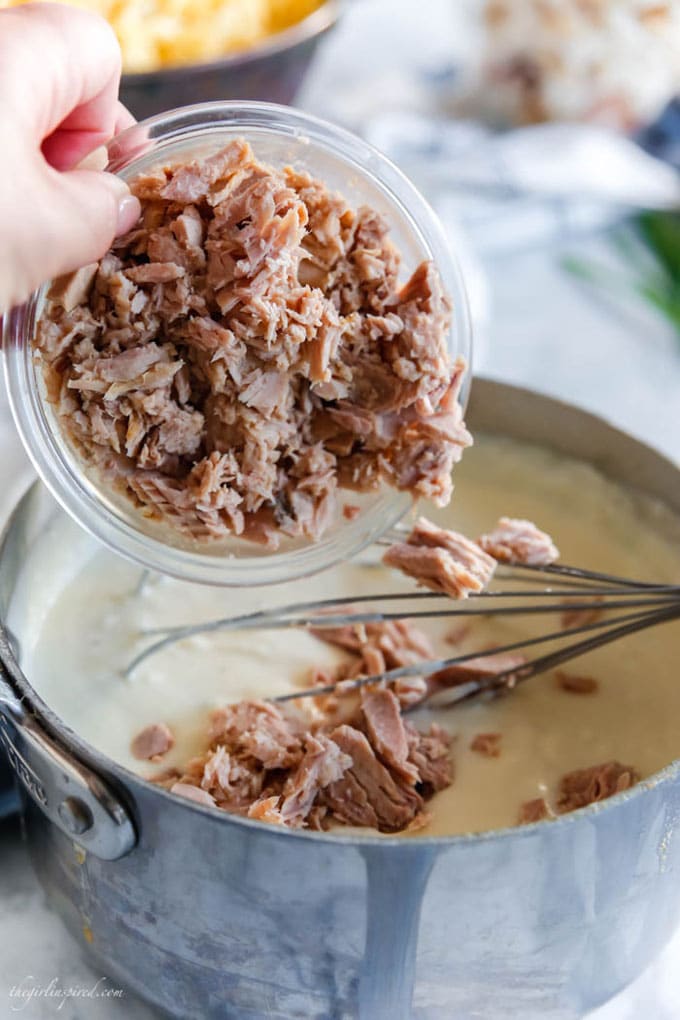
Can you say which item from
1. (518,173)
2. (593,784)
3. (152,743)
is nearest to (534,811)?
(593,784)

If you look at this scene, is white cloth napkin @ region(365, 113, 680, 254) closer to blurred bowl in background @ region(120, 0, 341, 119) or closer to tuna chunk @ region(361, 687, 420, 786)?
blurred bowl in background @ region(120, 0, 341, 119)

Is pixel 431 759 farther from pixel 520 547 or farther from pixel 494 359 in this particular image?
pixel 494 359

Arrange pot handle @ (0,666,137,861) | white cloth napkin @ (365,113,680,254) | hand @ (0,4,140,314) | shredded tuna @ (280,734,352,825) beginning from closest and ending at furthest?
1. hand @ (0,4,140,314)
2. pot handle @ (0,666,137,861)
3. shredded tuna @ (280,734,352,825)
4. white cloth napkin @ (365,113,680,254)

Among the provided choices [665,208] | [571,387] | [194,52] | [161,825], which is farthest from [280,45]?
[161,825]

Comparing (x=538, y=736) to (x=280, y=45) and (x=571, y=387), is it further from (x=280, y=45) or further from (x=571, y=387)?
(x=280, y=45)

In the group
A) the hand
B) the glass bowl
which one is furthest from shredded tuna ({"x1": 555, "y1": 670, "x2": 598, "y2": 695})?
the hand
